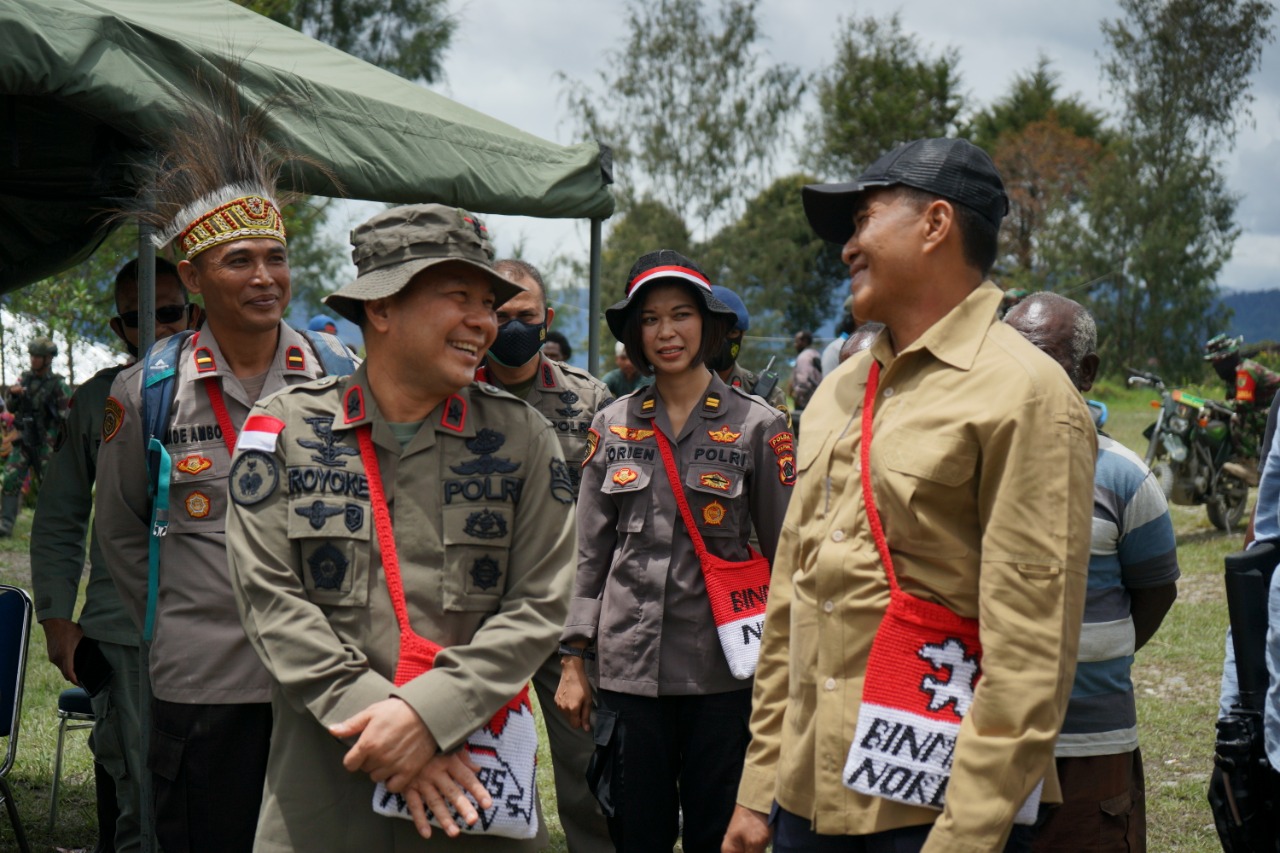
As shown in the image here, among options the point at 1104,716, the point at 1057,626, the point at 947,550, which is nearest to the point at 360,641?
the point at 947,550

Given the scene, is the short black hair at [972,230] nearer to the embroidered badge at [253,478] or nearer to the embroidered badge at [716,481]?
the embroidered badge at [253,478]

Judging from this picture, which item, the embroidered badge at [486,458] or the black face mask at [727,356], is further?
the black face mask at [727,356]

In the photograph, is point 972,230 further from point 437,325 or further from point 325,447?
point 325,447

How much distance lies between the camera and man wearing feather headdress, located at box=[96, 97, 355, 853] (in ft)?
10.2

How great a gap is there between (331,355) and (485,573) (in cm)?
141

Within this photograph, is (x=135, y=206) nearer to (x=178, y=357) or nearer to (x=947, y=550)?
(x=178, y=357)

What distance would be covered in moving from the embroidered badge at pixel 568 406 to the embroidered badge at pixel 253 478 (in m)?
2.25

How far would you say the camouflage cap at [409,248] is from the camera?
2.48 meters

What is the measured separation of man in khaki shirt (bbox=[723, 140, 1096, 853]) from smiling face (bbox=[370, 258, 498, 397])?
0.70 m

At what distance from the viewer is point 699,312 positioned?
395 centimetres

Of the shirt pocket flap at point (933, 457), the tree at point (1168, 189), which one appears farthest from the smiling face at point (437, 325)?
the tree at point (1168, 189)

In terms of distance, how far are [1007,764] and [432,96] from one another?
12.9 ft

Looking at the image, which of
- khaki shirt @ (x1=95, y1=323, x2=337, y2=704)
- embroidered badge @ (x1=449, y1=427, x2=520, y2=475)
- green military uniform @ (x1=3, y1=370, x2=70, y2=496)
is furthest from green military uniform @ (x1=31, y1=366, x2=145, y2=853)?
green military uniform @ (x1=3, y1=370, x2=70, y2=496)

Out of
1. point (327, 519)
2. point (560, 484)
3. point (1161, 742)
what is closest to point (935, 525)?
point (560, 484)
